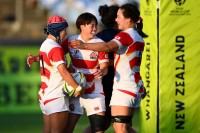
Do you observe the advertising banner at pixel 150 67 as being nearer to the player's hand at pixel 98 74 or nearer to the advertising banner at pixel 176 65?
the advertising banner at pixel 176 65

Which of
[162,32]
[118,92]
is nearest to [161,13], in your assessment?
[162,32]

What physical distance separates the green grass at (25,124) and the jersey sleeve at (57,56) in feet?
18.2

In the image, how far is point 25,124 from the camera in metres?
→ 16.2

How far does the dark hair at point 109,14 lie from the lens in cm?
1052

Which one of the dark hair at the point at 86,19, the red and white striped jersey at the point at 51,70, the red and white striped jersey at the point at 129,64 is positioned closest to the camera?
the red and white striped jersey at the point at 51,70

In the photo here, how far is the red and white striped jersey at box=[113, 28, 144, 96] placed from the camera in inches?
377

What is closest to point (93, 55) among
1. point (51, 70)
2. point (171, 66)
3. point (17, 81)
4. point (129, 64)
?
point (129, 64)

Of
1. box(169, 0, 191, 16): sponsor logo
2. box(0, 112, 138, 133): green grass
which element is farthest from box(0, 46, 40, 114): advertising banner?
box(169, 0, 191, 16): sponsor logo

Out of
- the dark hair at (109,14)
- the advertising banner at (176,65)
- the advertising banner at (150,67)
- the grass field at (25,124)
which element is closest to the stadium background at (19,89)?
the grass field at (25,124)

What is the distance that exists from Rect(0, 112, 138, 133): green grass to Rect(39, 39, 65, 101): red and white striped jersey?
5242 mm

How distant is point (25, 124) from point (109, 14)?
243 inches

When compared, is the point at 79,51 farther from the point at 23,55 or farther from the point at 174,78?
the point at 23,55

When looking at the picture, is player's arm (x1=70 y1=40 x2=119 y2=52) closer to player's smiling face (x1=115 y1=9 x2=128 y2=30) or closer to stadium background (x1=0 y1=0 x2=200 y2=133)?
player's smiling face (x1=115 y1=9 x2=128 y2=30)

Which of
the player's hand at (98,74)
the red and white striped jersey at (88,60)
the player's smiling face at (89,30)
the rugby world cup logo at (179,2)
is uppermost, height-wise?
the rugby world cup logo at (179,2)
